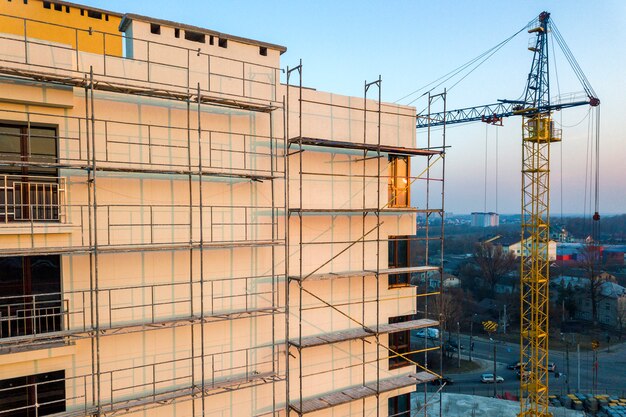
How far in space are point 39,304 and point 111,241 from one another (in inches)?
80.1

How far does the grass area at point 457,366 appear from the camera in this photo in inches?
1738

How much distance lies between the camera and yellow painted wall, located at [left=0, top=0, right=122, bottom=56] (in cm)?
1250

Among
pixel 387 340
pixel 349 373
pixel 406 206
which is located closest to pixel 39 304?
pixel 349 373

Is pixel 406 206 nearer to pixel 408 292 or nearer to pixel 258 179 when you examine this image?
pixel 408 292

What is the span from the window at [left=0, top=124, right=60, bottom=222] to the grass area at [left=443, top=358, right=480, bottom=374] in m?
43.5

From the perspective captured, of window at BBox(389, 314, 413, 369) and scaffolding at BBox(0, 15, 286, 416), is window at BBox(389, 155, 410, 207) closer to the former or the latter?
window at BBox(389, 314, 413, 369)

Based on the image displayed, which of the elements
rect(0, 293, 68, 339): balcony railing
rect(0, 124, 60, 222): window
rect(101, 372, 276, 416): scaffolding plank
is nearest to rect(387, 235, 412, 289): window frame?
rect(101, 372, 276, 416): scaffolding plank

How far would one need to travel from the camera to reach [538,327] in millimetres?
28672

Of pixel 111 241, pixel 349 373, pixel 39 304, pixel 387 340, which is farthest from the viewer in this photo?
pixel 387 340

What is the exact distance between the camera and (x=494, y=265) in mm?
78625

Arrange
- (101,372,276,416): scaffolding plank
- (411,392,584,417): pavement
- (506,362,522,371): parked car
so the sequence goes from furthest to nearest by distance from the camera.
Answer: (506,362,522,371): parked car < (411,392,584,417): pavement < (101,372,276,416): scaffolding plank

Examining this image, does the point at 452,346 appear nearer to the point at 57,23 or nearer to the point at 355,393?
the point at 355,393

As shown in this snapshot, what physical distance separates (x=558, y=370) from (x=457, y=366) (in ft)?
34.1

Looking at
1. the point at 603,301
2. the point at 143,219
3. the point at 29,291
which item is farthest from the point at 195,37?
the point at 603,301
